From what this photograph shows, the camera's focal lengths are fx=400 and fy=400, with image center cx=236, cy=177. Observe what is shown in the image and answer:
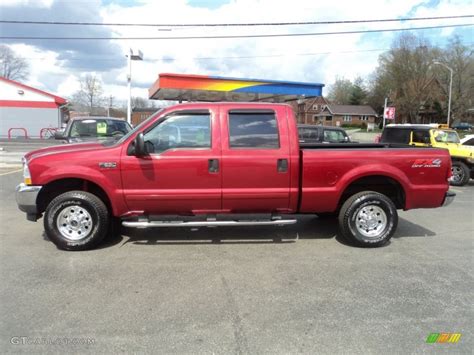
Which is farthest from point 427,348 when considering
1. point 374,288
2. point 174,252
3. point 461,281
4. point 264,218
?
point 174,252

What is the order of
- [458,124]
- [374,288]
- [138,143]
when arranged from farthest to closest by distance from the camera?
1. [458,124]
2. [138,143]
3. [374,288]

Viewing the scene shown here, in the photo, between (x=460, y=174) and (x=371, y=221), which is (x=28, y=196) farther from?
(x=460, y=174)

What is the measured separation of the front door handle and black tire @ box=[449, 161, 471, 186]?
9.65 meters

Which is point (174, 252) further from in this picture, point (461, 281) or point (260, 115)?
point (461, 281)

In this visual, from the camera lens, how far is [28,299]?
3.86m

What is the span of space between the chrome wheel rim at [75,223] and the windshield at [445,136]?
11.0 meters

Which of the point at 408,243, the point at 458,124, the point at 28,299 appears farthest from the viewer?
the point at 458,124

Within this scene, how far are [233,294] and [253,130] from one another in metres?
2.25

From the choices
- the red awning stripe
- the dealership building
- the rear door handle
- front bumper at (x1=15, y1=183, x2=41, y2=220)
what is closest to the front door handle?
the rear door handle

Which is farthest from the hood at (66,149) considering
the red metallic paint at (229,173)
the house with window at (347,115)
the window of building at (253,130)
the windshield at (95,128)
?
the house with window at (347,115)

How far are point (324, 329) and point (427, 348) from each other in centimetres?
79

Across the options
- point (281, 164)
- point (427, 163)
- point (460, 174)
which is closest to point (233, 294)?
point (281, 164)

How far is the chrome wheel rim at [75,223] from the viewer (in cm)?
524

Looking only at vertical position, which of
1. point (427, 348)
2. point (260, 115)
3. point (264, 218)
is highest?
point (260, 115)
